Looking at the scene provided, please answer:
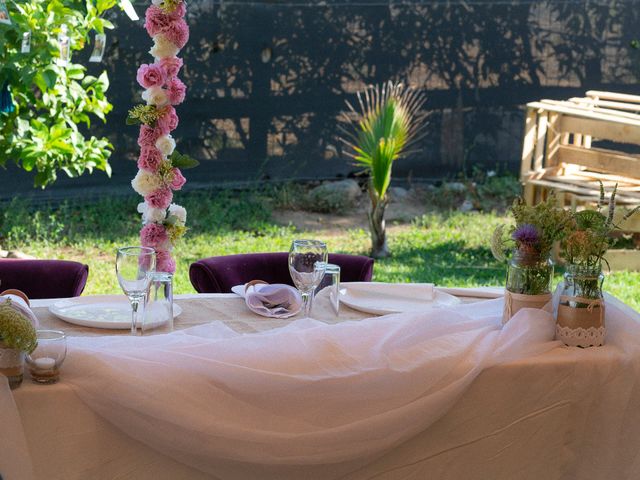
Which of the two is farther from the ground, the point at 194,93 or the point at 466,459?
the point at 194,93

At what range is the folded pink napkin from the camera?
9.78 feet

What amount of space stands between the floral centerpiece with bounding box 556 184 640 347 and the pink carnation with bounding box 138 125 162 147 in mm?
1280

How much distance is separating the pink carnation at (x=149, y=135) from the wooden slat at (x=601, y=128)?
15.3 feet

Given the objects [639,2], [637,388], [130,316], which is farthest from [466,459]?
[639,2]

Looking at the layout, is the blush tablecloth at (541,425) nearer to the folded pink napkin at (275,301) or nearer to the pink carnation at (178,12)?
the folded pink napkin at (275,301)

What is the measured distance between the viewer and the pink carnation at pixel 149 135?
10.1ft

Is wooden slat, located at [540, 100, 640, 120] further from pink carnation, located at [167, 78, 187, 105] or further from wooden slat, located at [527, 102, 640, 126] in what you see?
pink carnation, located at [167, 78, 187, 105]

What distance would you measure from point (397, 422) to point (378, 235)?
16.1ft

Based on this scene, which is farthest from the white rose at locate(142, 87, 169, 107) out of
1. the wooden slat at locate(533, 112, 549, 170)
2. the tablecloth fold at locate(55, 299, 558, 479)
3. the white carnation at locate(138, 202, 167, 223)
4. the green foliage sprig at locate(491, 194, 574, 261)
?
the wooden slat at locate(533, 112, 549, 170)

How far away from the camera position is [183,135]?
8625 mm

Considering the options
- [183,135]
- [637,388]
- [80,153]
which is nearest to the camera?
[637,388]

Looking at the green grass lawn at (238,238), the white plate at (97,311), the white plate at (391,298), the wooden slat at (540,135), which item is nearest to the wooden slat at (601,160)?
the wooden slat at (540,135)

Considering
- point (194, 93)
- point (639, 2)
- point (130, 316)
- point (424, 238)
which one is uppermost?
point (639, 2)

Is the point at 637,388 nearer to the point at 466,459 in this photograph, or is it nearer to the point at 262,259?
the point at 466,459
